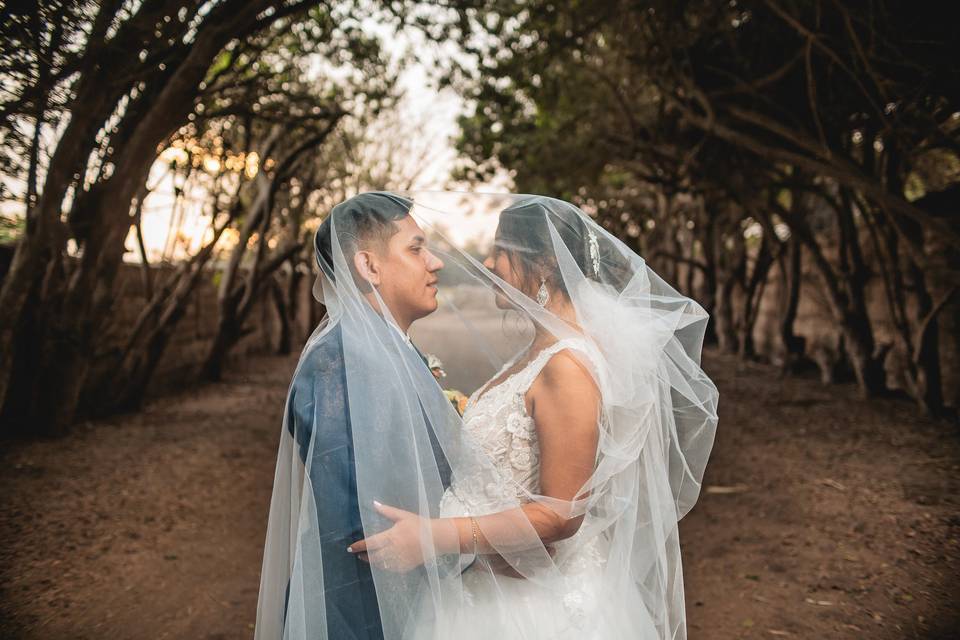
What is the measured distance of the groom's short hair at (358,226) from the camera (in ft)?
6.36

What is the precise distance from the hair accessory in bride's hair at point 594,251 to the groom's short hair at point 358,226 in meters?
0.63

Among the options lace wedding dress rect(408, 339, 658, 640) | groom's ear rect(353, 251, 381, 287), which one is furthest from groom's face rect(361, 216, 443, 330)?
lace wedding dress rect(408, 339, 658, 640)

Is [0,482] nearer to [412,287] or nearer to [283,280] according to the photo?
[412,287]

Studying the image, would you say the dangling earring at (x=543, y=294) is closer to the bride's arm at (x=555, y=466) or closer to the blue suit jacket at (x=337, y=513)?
the bride's arm at (x=555, y=466)

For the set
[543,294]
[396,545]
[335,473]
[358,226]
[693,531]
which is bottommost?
[693,531]

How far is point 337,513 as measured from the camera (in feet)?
5.65

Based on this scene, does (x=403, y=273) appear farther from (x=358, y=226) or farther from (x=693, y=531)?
(x=693, y=531)

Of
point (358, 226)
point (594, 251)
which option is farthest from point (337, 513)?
point (594, 251)

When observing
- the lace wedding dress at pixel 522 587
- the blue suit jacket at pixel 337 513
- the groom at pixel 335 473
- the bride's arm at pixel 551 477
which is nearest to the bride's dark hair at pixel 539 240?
the lace wedding dress at pixel 522 587

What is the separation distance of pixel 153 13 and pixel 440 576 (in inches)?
152

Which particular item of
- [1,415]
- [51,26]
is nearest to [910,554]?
[51,26]

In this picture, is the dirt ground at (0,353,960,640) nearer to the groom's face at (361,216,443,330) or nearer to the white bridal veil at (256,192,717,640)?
the white bridal veil at (256,192,717,640)

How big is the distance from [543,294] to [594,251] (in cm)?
23

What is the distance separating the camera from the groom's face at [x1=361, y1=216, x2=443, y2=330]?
2.00 m
